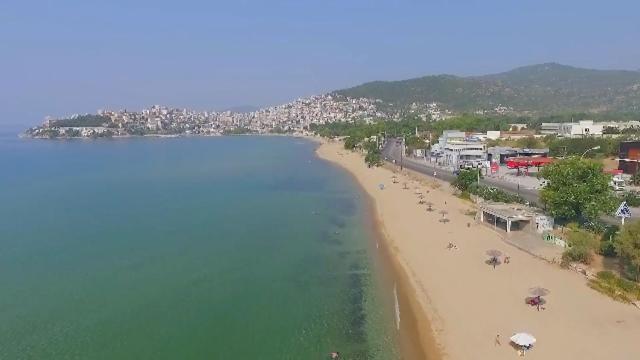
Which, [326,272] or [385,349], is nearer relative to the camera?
[385,349]

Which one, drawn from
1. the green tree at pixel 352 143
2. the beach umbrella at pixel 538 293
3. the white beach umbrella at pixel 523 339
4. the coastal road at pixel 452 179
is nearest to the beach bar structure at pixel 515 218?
the coastal road at pixel 452 179

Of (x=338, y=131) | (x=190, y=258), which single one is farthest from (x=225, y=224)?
(x=338, y=131)

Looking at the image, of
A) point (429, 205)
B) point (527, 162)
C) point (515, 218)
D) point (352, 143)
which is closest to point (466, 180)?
point (429, 205)

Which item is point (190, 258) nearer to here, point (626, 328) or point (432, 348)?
point (432, 348)

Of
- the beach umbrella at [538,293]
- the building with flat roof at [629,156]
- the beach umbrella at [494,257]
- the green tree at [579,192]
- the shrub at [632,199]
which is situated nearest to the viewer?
the beach umbrella at [538,293]

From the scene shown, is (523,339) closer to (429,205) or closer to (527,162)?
(429,205)

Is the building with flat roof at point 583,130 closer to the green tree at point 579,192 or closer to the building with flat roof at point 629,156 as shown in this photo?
the building with flat roof at point 629,156
